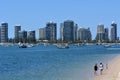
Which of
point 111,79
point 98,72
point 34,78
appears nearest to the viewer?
point 111,79

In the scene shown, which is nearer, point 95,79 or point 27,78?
point 95,79

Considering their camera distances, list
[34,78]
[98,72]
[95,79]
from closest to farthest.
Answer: [95,79]
[34,78]
[98,72]

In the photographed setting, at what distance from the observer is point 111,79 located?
50.0 m

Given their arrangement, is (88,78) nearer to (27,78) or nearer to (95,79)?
(95,79)

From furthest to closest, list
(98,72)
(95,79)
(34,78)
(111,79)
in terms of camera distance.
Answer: (98,72)
(34,78)
(95,79)
(111,79)

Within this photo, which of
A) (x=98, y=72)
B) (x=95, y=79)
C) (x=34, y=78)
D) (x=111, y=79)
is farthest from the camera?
(x=98, y=72)

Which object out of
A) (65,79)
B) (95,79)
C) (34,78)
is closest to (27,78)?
(34,78)

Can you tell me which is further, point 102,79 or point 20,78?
point 20,78

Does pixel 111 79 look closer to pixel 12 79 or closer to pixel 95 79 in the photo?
pixel 95 79

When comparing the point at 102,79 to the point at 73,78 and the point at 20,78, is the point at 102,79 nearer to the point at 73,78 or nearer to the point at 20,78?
the point at 73,78

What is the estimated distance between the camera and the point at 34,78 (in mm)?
56844

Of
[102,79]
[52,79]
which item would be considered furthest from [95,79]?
[52,79]

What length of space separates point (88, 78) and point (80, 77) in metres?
1.64

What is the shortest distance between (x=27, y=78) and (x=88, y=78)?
293 inches
